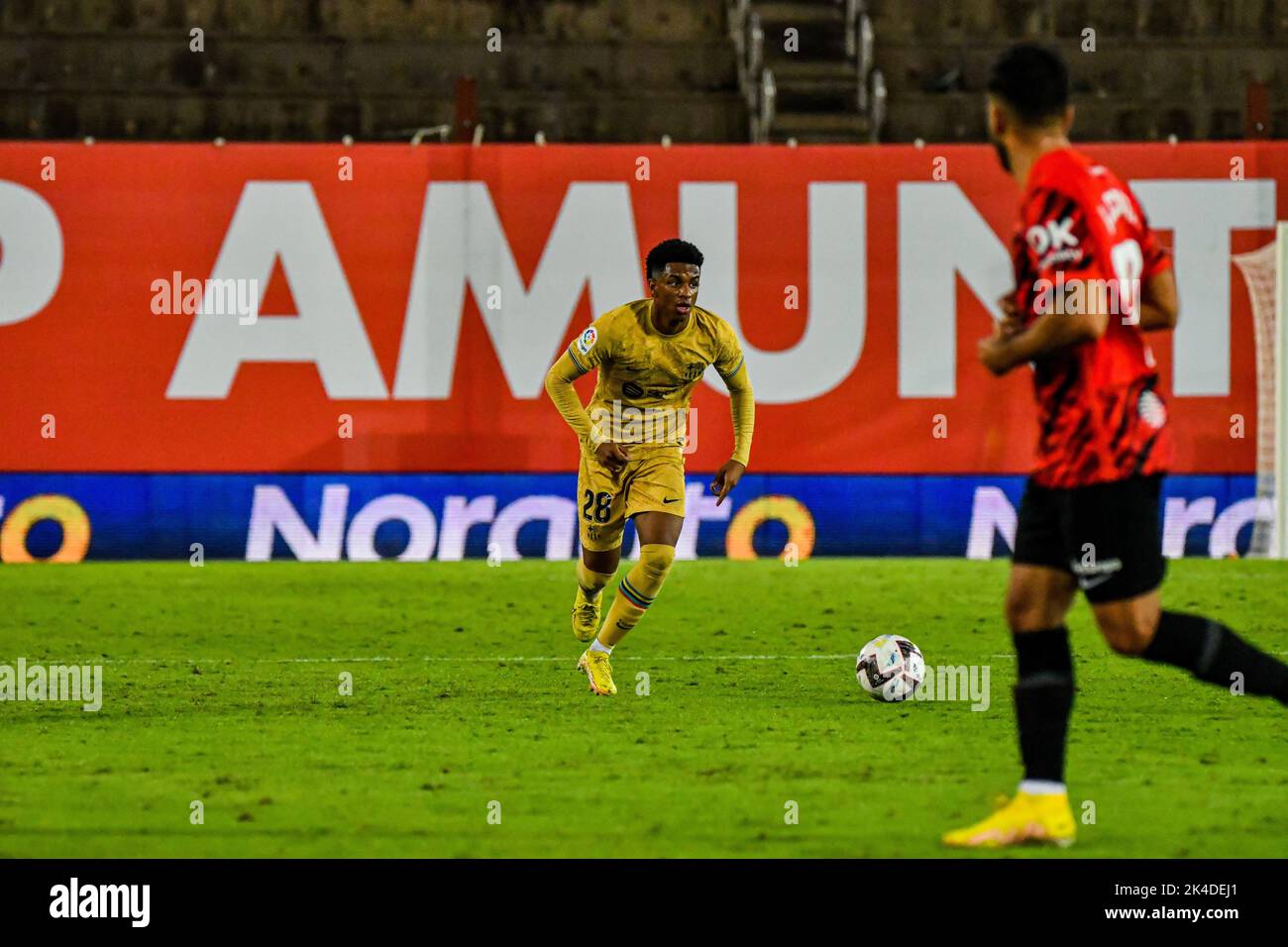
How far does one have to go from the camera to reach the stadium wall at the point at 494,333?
52.4ft

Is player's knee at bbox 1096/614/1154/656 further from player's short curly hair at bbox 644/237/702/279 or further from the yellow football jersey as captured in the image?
the yellow football jersey

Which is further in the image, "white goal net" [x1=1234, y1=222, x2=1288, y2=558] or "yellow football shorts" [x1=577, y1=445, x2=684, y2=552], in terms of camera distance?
"white goal net" [x1=1234, y1=222, x2=1288, y2=558]

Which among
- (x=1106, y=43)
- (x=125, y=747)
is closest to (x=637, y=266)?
(x=1106, y=43)

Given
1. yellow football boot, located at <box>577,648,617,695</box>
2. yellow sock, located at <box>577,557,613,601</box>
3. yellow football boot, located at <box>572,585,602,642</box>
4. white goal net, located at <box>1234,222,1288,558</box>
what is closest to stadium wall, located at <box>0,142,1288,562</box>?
white goal net, located at <box>1234,222,1288,558</box>

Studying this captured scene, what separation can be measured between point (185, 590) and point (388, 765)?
741 cm

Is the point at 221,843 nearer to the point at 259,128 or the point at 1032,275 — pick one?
the point at 1032,275

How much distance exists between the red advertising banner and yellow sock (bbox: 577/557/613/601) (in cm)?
581

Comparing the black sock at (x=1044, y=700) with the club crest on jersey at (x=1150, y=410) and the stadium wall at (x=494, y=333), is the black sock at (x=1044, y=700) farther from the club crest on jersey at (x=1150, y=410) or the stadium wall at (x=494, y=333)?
the stadium wall at (x=494, y=333)

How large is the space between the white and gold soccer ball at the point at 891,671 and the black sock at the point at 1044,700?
11.5 ft

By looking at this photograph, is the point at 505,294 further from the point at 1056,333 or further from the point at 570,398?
the point at 1056,333

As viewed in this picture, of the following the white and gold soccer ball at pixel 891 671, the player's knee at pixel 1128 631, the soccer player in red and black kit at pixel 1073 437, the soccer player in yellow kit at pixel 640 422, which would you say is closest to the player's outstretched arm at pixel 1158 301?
the soccer player in red and black kit at pixel 1073 437

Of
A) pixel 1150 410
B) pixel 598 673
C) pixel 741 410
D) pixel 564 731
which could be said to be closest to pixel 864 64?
pixel 741 410

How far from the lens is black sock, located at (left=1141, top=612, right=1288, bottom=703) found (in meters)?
5.61

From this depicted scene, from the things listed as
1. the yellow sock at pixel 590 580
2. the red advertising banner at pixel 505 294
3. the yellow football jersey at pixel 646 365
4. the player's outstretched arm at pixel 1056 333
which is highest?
the red advertising banner at pixel 505 294
